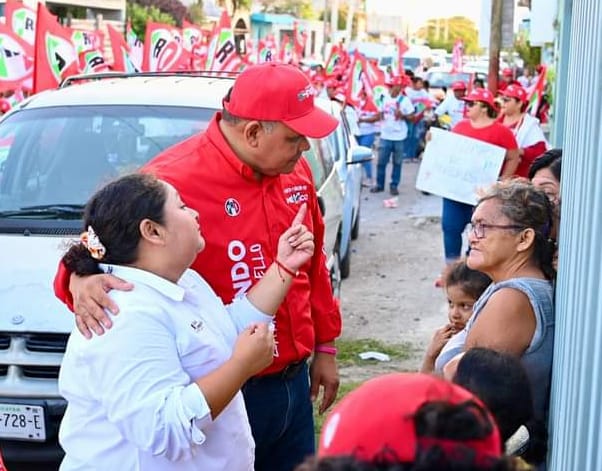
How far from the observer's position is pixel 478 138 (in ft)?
25.9

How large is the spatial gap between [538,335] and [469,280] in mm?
855

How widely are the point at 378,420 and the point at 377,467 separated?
0.06 m

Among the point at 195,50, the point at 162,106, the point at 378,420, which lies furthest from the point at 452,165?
the point at 195,50

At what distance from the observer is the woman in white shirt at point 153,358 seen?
2205 mm

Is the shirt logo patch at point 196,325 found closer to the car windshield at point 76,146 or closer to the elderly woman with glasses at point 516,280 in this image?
the elderly woman with glasses at point 516,280

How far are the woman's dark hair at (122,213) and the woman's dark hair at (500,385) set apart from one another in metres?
0.86

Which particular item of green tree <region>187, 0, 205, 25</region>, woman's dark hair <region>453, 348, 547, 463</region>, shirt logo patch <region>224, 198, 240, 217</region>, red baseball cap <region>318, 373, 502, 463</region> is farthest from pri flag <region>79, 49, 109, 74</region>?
green tree <region>187, 0, 205, 25</region>

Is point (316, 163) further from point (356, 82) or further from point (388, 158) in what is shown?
point (356, 82)

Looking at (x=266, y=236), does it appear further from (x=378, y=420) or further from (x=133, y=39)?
(x=133, y=39)

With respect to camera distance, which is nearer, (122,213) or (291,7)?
(122,213)

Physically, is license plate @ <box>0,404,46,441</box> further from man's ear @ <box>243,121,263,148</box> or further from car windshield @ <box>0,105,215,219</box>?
man's ear @ <box>243,121,263,148</box>

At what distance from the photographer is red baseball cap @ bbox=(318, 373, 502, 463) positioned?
1185mm

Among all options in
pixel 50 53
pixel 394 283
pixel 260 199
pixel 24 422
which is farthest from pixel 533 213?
pixel 50 53

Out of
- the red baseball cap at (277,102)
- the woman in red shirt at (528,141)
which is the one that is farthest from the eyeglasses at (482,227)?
the woman in red shirt at (528,141)
